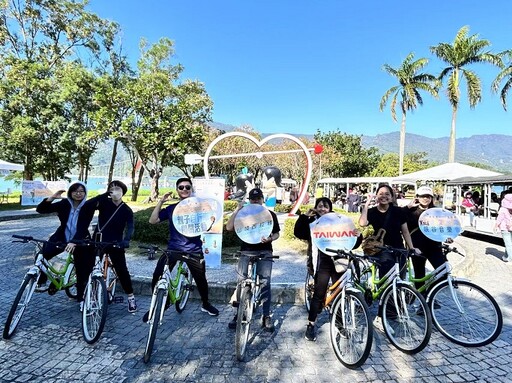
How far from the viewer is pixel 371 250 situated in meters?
3.92

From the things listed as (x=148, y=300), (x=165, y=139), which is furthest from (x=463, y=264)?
(x=165, y=139)

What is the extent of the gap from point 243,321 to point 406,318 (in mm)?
1679

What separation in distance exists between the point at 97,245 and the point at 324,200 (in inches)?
104

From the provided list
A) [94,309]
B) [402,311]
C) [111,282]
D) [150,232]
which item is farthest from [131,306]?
[150,232]

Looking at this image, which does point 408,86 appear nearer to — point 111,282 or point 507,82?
point 507,82

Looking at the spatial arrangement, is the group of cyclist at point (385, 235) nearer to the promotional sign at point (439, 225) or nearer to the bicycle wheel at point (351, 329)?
the promotional sign at point (439, 225)

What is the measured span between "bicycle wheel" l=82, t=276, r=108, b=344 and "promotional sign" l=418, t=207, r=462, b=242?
3733mm

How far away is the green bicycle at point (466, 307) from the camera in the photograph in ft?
11.4

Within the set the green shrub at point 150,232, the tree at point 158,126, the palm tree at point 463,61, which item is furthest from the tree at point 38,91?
the palm tree at point 463,61

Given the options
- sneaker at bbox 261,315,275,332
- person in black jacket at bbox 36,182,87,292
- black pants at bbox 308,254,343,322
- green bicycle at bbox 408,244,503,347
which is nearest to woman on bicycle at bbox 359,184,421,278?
green bicycle at bbox 408,244,503,347

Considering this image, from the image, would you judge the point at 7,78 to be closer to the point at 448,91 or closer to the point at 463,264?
the point at 463,264

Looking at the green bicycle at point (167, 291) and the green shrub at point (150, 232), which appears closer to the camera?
the green bicycle at point (167, 291)

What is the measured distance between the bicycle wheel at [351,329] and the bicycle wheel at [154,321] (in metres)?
1.72

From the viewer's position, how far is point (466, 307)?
3.53 metres
